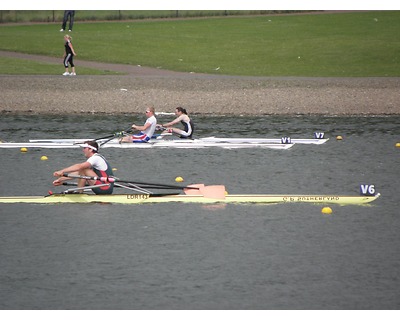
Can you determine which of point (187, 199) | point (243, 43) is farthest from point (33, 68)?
point (187, 199)

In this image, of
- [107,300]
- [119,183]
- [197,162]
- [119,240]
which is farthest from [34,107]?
[107,300]

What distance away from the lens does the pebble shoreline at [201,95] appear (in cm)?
4197

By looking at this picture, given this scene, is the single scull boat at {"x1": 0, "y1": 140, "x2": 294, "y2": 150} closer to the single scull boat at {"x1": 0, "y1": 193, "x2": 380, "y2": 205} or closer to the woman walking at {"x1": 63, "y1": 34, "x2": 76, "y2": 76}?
the single scull boat at {"x1": 0, "y1": 193, "x2": 380, "y2": 205}

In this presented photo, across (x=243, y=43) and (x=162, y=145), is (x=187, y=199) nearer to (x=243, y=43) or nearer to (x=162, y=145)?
(x=162, y=145)

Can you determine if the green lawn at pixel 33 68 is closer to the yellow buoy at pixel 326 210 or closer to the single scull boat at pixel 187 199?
the single scull boat at pixel 187 199

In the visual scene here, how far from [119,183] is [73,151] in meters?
7.90

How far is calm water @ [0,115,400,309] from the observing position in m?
17.4

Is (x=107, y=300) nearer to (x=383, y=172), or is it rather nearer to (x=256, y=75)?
(x=383, y=172)

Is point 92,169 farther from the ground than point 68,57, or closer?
closer

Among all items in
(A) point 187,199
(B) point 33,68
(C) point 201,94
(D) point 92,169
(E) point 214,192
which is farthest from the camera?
(B) point 33,68

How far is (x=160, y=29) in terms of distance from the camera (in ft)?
234

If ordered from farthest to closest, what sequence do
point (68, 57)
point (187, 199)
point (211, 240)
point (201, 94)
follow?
point (68, 57), point (201, 94), point (187, 199), point (211, 240)

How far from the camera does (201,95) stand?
145ft

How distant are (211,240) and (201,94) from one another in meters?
23.9
